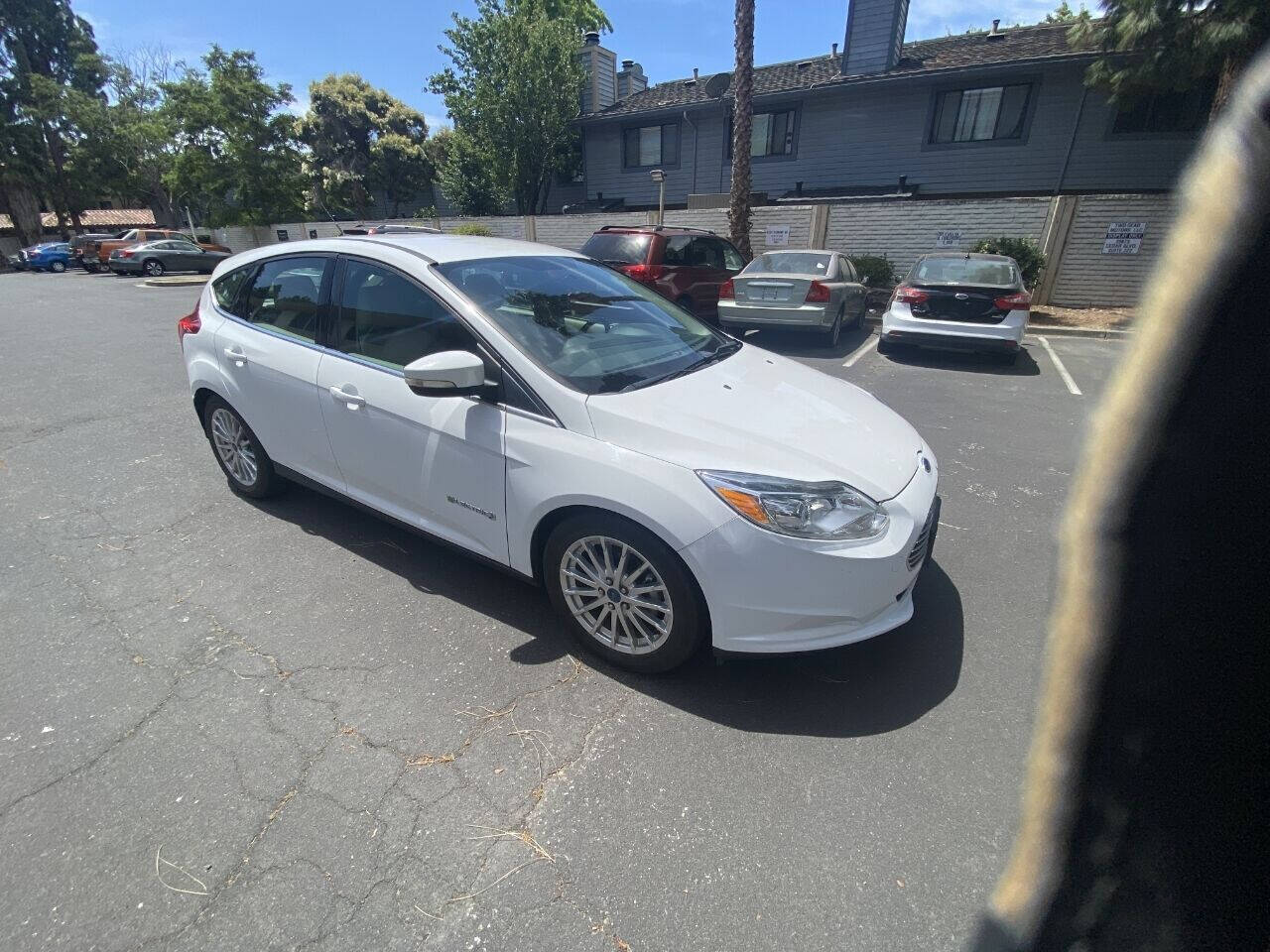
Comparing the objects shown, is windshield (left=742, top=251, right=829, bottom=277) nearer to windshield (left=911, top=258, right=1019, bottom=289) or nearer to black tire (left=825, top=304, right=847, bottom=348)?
black tire (left=825, top=304, right=847, bottom=348)

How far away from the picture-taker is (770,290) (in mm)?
9000

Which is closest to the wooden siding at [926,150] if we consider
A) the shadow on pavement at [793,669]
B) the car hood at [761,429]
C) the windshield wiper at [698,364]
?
the windshield wiper at [698,364]

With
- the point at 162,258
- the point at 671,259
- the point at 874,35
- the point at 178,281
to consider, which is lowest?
the point at 178,281

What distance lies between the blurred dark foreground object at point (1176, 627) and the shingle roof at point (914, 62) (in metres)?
18.8

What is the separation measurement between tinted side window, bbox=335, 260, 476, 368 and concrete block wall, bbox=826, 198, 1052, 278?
12.8m

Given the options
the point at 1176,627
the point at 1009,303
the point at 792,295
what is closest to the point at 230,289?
the point at 1176,627

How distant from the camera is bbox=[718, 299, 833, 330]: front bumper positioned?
28.9 ft

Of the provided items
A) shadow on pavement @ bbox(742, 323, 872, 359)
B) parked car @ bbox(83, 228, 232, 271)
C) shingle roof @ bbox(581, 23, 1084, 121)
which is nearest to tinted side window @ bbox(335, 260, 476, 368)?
shadow on pavement @ bbox(742, 323, 872, 359)

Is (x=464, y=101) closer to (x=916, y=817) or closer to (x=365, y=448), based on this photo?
(x=365, y=448)

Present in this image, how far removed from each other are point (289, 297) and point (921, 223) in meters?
13.2

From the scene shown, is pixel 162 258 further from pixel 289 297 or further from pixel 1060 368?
pixel 1060 368

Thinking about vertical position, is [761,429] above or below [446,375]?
below

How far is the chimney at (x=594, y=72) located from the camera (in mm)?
22016

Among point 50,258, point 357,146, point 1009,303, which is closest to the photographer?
point 1009,303
